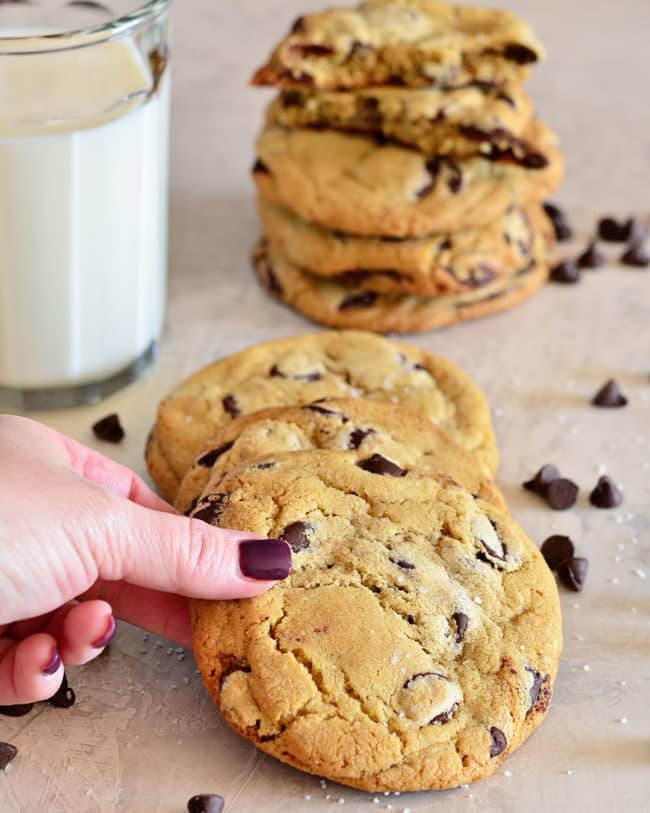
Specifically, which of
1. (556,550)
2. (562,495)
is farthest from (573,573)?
(562,495)

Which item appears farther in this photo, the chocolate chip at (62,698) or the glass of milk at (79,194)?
the glass of milk at (79,194)

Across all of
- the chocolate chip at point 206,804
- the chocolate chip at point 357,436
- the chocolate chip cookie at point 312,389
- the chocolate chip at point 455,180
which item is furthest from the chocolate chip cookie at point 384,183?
the chocolate chip at point 206,804

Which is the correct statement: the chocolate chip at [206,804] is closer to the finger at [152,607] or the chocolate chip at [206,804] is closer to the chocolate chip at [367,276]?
the finger at [152,607]

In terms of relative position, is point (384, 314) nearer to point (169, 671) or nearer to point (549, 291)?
point (549, 291)

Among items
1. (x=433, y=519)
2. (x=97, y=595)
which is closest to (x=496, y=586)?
(x=433, y=519)

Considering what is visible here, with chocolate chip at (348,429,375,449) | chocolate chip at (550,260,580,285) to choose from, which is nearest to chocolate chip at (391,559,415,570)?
chocolate chip at (348,429,375,449)

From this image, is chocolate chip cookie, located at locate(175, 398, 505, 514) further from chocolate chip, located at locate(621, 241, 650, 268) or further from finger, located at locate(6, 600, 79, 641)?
chocolate chip, located at locate(621, 241, 650, 268)
